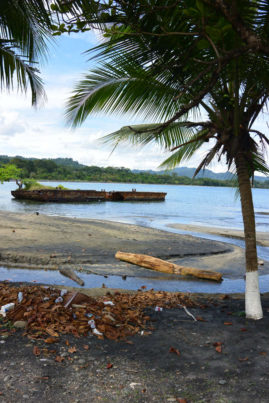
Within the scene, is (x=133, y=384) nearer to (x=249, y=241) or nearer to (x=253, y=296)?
(x=253, y=296)

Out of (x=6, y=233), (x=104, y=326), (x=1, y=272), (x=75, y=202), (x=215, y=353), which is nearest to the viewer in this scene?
(x=215, y=353)

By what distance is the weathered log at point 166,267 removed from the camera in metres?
10.2

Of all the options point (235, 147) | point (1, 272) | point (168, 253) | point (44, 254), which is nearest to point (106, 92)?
point (235, 147)

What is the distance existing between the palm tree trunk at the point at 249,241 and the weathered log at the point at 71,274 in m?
4.87

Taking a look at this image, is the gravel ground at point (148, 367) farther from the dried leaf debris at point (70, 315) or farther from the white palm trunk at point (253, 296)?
the white palm trunk at point (253, 296)

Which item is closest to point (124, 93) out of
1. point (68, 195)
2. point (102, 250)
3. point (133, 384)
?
point (133, 384)

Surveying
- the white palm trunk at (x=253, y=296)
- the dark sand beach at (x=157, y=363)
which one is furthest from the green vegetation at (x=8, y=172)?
the white palm trunk at (x=253, y=296)

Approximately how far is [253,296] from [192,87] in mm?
3486

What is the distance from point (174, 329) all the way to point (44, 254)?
773 cm

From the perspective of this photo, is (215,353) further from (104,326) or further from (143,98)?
(143,98)

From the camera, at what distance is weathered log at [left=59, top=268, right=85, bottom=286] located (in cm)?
933

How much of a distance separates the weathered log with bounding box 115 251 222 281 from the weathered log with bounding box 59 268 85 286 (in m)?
2.42

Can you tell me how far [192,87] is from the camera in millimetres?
5348

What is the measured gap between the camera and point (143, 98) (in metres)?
6.12
